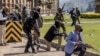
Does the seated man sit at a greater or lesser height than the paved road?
greater

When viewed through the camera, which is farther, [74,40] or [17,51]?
[17,51]

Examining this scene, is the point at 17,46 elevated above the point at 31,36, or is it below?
below

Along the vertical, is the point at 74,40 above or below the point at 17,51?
above

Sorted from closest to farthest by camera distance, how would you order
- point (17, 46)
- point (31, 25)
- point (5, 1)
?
point (31, 25) → point (17, 46) → point (5, 1)

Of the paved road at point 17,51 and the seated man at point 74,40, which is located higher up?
the seated man at point 74,40

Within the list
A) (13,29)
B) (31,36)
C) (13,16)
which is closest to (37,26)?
(31,36)

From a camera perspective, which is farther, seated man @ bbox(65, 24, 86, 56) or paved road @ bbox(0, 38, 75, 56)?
paved road @ bbox(0, 38, 75, 56)

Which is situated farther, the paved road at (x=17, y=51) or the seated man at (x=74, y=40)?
the paved road at (x=17, y=51)

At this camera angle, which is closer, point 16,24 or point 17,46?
point 17,46

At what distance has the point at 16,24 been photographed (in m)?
21.2

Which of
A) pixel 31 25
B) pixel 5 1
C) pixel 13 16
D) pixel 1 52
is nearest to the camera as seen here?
pixel 31 25

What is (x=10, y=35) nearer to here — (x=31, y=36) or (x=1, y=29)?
(x=1, y=29)

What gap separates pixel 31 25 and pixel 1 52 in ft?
8.17

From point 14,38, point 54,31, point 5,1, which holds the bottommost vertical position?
point 5,1
